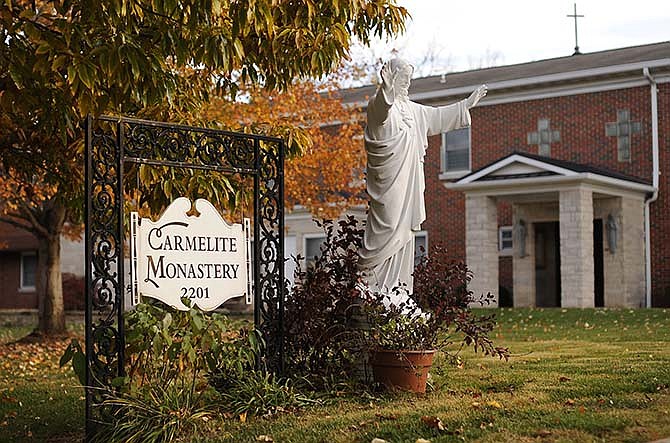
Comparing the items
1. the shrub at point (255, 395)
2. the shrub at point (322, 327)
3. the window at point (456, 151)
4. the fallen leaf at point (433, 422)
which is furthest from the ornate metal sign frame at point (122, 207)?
the window at point (456, 151)

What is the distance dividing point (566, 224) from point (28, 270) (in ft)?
77.5

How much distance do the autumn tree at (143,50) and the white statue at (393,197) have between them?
78 cm

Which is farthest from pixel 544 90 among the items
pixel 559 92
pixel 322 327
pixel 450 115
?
pixel 322 327

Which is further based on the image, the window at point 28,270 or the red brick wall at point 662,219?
the window at point 28,270

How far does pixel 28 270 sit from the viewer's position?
1547 inches

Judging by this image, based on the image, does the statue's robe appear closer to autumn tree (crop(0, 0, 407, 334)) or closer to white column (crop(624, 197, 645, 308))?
autumn tree (crop(0, 0, 407, 334))

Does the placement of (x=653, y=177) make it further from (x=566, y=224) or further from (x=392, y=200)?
(x=392, y=200)

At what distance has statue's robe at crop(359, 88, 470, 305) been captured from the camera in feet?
31.0

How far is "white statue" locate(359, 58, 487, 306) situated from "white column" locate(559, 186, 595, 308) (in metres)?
14.1

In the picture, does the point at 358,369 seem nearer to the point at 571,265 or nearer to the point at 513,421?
the point at 513,421

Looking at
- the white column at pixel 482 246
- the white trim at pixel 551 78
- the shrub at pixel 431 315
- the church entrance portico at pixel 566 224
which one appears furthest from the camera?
the white trim at pixel 551 78

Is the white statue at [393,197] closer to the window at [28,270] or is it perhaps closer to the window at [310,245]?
the window at [310,245]

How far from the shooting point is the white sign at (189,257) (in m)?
7.79

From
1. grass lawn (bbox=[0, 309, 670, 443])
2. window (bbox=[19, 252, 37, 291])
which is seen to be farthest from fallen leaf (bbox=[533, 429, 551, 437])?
window (bbox=[19, 252, 37, 291])
